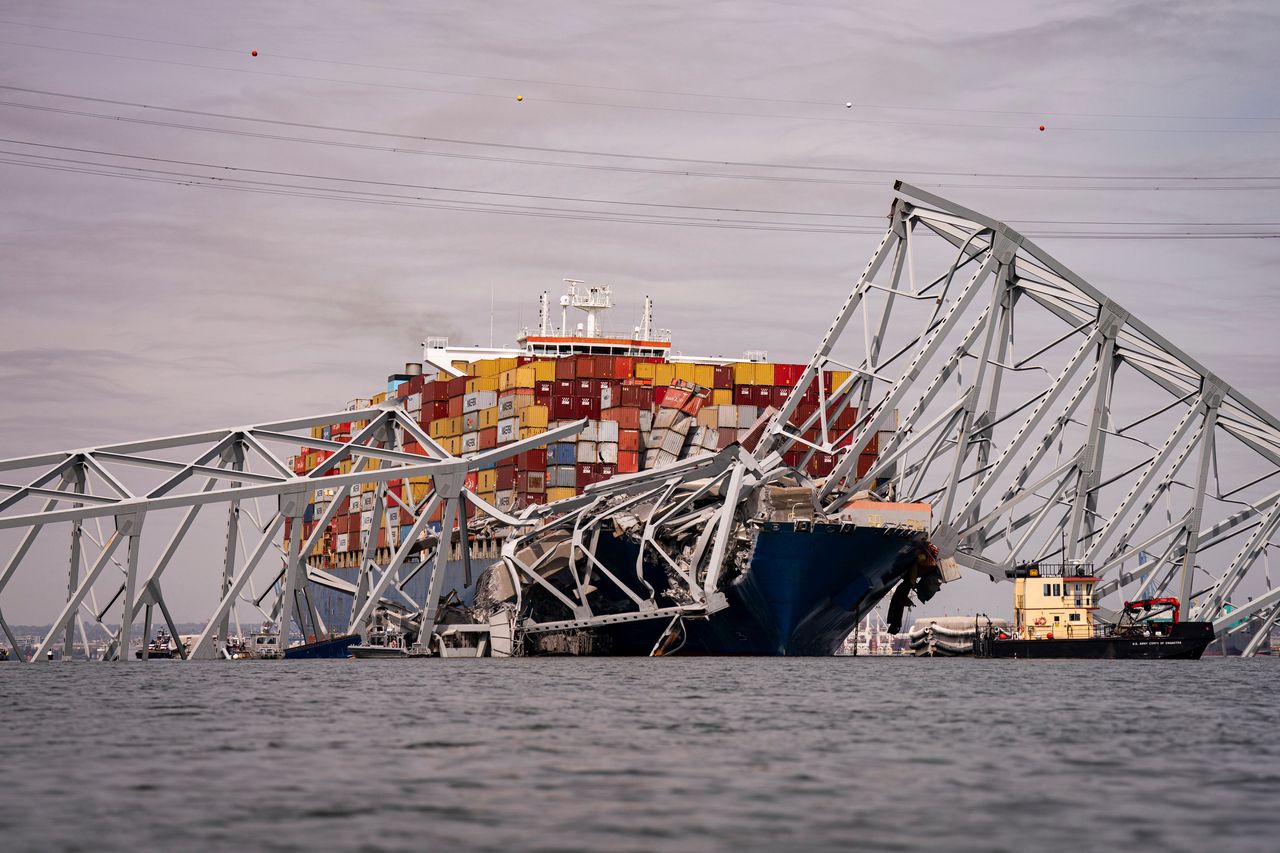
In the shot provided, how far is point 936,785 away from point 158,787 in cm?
1091

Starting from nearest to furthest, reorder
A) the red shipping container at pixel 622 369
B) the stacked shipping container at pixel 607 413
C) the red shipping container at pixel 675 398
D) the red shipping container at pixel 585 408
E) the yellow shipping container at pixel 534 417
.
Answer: the red shipping container at pixel 675 398 < the stacked shipping container at pixel 607 413 < the yellow shipping container at pixel 534 417 < the red shipping container at pixel 585 408 < the red shipping container at pixel 622 369

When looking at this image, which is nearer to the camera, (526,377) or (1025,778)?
(1025,778)

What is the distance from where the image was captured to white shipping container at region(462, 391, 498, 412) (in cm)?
11356

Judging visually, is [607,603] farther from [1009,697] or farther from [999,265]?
[1009,697]

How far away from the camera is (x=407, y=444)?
122m

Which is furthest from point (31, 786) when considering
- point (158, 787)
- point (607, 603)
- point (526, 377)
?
point (526, 377)

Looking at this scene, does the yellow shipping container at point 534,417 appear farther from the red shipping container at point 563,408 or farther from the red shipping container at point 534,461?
the red shipping container at point 534,461

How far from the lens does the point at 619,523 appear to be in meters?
75.5

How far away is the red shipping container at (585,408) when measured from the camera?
4284 inches

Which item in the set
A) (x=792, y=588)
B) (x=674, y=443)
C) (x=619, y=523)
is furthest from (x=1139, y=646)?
(x=674, y=443)

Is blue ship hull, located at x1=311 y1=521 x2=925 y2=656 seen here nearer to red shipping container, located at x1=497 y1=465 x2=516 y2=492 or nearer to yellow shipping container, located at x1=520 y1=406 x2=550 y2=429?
red shipping container, located at x1=497 y1=465 x2=516 y2=492

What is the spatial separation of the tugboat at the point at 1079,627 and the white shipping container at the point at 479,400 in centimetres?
4904

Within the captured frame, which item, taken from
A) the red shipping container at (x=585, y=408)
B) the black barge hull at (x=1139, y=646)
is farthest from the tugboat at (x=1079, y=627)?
the red shipping container at (x=585, y=408)

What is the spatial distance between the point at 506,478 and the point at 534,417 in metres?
4.93
